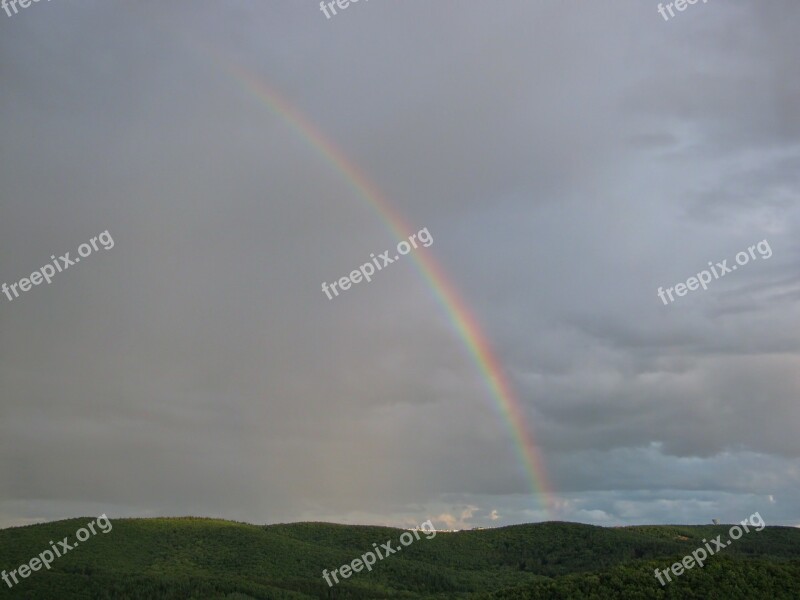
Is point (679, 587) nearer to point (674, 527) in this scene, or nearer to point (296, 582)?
point (296, 582)

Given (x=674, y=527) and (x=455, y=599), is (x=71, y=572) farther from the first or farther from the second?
(x=674, y=527)

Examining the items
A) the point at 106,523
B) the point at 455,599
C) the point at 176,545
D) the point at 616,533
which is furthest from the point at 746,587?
the point at 106,523

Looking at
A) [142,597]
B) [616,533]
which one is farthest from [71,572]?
[616,533]

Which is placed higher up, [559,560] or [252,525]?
[252,525]

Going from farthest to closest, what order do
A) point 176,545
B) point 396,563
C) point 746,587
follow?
1. point 176,545
2. point 396,563
3. point 746,587

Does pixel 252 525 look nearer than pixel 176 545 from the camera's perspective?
No

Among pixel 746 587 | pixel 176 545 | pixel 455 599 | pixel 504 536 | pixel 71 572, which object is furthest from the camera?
pixel 504 536

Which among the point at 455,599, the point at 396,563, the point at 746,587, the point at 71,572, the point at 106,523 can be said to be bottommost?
the point at 746,587
